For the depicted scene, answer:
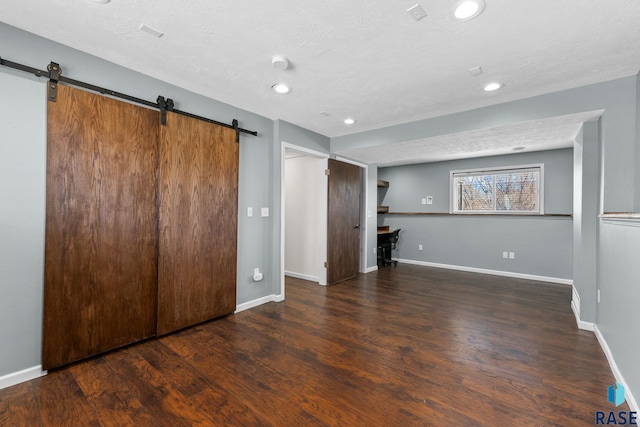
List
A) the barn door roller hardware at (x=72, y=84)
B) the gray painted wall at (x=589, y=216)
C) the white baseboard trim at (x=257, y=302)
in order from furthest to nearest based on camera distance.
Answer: the white baseboard trim at (x=257, y=302)
the gray painted wall at (x=589, y=216)
the barn door roller hardware at (x=72, y=84)

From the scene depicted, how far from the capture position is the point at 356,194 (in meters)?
5.14

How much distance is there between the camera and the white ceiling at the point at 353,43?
67.6 inches

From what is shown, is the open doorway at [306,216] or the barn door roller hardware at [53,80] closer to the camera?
the barn door roller hardware at [53,80]

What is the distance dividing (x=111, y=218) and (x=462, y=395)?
2.95 metres

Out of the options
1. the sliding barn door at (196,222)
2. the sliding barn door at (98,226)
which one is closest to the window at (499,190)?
the sliding barn door at (196,222)

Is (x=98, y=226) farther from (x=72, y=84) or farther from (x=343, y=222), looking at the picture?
(x=343, y=222)

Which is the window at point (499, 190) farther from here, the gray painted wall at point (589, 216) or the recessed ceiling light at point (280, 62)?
the recessed ceiling light at point (280, 62)

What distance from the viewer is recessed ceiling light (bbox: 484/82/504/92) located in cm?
267

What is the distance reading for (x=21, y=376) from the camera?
1.93 metres

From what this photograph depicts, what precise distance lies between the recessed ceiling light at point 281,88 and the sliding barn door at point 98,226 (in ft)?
3.74

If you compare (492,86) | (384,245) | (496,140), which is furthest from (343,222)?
(492,86)

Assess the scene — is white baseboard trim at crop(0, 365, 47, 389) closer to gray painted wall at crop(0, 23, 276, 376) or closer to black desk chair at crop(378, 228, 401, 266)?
gray painted wall at crop(0, 23, 276, 376)

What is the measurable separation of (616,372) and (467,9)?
2.72m

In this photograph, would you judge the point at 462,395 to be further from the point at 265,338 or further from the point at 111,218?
the point at 111,218
